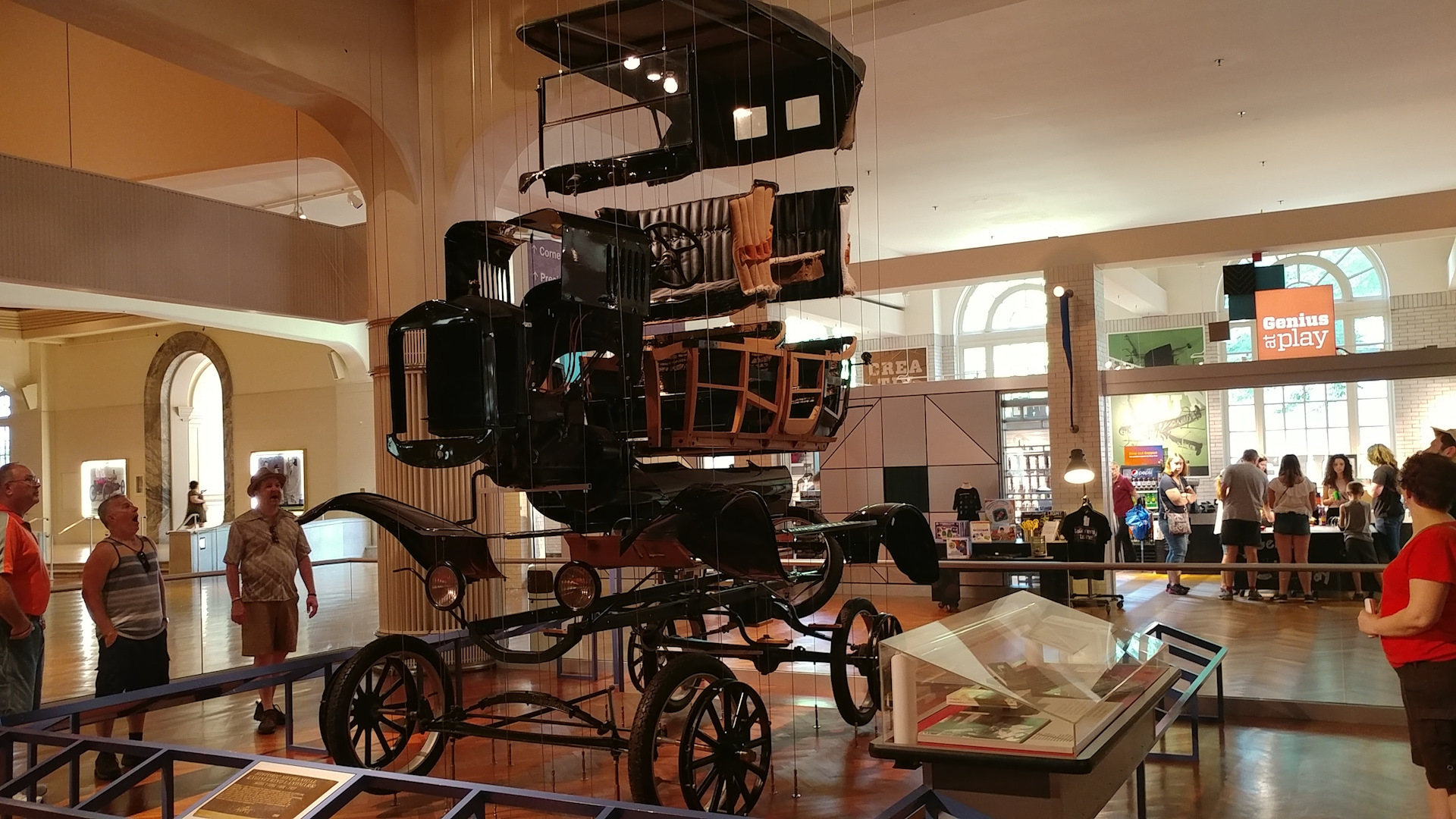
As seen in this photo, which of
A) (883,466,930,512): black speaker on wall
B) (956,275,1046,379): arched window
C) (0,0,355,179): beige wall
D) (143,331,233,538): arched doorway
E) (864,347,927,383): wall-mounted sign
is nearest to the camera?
(0,0,355,179): beige wall

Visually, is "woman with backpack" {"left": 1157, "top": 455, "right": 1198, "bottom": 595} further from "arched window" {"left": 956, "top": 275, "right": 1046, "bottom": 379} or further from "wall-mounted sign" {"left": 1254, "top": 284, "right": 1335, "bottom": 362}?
"arched window" {"left": 956, "top": 275, "right": 1046, "bottom": 379}

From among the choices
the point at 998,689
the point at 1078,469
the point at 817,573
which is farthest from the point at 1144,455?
the point at 998,689

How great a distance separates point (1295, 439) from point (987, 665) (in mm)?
18043

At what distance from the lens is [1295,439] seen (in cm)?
1880

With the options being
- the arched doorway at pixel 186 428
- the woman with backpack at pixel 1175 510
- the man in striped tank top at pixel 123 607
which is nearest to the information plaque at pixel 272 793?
the man in striped tank top at pixel 123 607

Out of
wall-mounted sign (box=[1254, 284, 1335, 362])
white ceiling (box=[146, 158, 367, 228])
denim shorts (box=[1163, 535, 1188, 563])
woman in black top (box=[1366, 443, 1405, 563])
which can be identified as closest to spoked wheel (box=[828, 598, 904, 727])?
woman in black top (box=[1366, 443, 1405, 563])

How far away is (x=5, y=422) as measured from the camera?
9.83m

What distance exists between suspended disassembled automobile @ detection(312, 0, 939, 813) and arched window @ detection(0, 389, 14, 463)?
6.29 m

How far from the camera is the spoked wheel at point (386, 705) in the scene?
427 centimetres

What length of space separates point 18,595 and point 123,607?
1.75 ft

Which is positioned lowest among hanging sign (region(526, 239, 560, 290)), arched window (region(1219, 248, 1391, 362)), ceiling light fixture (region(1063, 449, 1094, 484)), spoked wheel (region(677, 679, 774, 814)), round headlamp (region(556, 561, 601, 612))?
spoked wheel (region(677, 679, 774, 814))

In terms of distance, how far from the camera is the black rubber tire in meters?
3.79

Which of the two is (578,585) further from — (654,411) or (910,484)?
(910,484)

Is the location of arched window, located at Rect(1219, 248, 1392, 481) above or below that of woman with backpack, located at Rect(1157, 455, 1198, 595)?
above
